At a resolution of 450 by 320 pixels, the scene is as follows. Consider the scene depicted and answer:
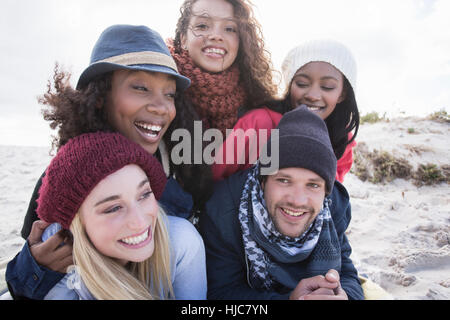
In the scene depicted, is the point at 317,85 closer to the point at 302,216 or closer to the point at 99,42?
the point at 302,216

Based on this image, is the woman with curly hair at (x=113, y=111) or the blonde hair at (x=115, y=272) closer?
the blonde hair at (x=115, y=272)

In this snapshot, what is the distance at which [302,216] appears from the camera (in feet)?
6.77

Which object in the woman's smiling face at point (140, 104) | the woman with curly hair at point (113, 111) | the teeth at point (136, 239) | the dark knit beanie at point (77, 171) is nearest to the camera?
the dark knit beanie at point (77, 171)

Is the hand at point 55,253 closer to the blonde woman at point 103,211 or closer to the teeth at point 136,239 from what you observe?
the blonde woman at point 103,211

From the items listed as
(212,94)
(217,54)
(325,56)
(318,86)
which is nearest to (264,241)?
(212,94)

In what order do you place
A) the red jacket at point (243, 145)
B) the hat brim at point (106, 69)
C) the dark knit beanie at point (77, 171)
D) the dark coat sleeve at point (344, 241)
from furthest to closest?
the red jacket at point (243, 145)
the dark coat sleeve at point (344, 241)
the hat brim at point (106, 69)
the dark knit beanie at point (77, 171)

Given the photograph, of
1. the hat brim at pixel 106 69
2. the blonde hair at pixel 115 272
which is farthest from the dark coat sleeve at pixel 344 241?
the hat brim at pixel 106 69

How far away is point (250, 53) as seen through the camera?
8.78 feet

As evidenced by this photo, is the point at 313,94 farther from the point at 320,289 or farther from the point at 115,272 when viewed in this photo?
the point at 115,272

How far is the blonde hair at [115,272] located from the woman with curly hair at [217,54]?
1.24 m

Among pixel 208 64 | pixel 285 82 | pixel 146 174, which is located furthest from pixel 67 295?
pixel 285 82

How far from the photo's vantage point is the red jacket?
8.17 feet

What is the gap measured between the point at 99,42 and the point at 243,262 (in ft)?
6.27

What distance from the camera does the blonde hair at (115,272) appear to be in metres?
1.53
